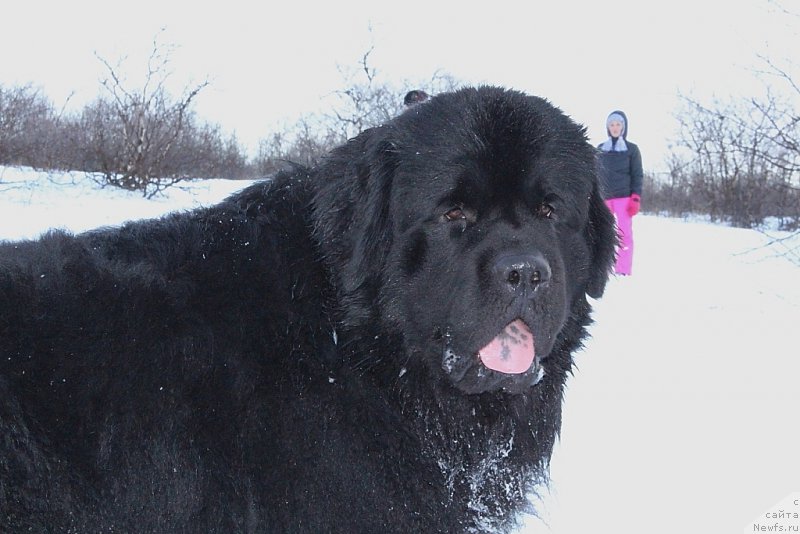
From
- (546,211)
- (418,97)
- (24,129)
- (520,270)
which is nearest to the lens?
(520,270)

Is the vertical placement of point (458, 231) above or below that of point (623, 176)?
above

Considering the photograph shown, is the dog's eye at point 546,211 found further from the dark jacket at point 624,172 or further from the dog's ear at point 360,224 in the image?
the dark jacket at point 624,172

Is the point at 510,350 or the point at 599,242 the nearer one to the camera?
the point at 510,350

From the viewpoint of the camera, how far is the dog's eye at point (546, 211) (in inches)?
95.9

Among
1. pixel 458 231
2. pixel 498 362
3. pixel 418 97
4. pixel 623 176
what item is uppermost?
pixel 418 97

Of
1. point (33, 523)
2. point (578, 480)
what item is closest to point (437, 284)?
point (33, 523)

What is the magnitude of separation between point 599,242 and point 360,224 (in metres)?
1.00

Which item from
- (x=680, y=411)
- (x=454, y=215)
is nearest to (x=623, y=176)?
(x=680, y=411)

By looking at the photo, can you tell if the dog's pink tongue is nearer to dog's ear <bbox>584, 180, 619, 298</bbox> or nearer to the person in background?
dog's ear <bbox>584, 180, 619, 298</bbox>

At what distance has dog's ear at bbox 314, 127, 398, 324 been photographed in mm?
2355

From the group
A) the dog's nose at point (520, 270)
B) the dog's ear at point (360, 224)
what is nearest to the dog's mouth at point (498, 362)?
the dog's nose at point (520, 270)

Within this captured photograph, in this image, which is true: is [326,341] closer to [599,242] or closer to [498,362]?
[498,362]

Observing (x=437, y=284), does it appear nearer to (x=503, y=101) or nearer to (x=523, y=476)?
(x=503, y=101)

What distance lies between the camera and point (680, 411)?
195 inches
